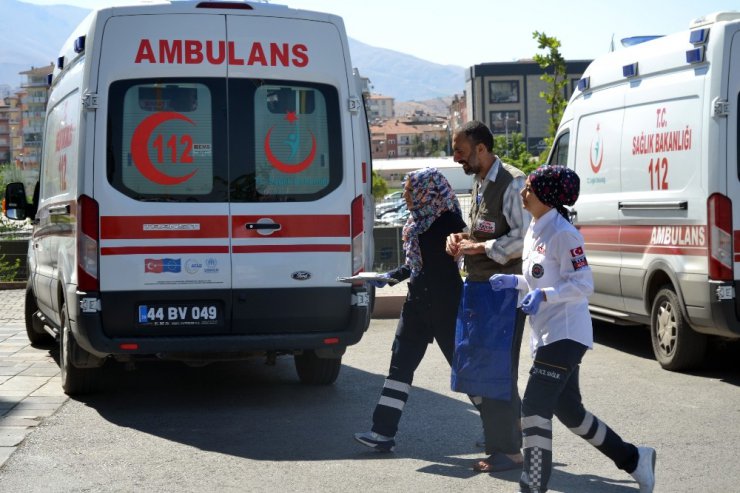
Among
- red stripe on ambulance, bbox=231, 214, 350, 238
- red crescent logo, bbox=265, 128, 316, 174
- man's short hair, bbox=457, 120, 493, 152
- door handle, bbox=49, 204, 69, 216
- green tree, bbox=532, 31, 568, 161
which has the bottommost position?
red stripe on ambulance, bbox=231, 214, 350, 238

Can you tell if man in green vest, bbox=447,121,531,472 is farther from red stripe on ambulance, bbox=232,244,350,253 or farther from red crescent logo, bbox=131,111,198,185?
red crescent logo, bbox=131,111,198,185

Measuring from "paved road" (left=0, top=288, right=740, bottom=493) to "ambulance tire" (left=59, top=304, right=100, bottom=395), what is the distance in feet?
0.40

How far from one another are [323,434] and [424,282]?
49.8 inches

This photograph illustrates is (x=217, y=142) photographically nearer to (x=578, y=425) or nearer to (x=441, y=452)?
(x=441, y=452)

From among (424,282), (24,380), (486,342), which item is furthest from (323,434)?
(24,380)

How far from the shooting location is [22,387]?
9258mm

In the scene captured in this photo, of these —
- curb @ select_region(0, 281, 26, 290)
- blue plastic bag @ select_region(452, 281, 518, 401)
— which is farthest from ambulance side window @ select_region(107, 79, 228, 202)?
curb @ select_region(0, 281, 26, 290)

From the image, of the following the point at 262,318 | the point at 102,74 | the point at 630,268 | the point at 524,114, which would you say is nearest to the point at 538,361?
the point at 262,318

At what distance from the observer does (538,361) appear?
18.1 ft

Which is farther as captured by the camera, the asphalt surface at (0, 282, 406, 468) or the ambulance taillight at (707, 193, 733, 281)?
the ambulance taillight at (707, 193, 733, 281)

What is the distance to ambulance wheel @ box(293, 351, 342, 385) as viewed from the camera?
9109 millimetres

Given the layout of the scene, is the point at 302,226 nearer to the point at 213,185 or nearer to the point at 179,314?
the point at 213,185

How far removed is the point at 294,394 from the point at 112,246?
1998 millimetres

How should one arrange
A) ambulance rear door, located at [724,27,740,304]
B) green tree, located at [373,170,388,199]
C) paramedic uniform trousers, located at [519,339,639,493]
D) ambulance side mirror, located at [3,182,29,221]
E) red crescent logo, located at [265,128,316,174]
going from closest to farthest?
paramedic uniform trousers, located at [519,339,639,493], red crescent logo, located at [265,128,316,174], ambulance rear door, located at [724,27,740,304], ambulance side mirror, located at [3,182,29,221], green tree, located at [373,170,388,199]
